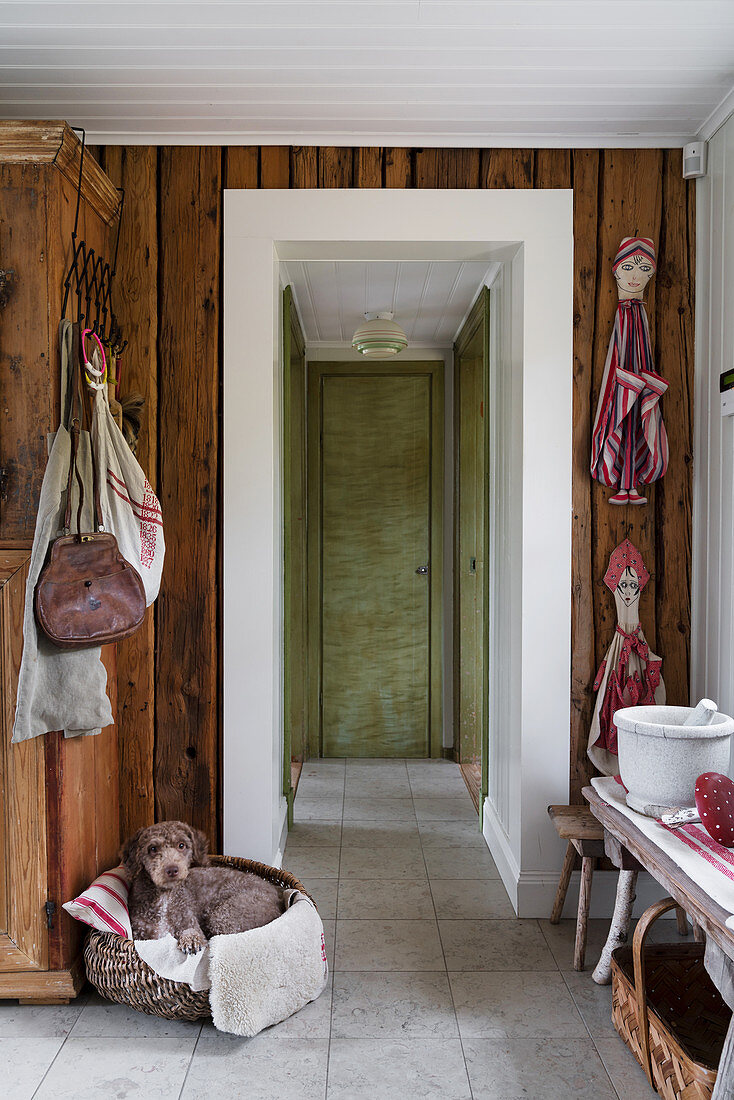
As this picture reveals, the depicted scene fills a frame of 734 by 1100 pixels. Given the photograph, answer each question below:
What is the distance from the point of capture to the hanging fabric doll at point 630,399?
8.59 feet

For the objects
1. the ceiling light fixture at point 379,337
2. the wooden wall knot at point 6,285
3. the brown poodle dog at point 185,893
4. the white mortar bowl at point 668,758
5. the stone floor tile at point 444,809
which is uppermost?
the ceiling light fixture at point 379,337

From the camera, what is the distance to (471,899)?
2889 mm

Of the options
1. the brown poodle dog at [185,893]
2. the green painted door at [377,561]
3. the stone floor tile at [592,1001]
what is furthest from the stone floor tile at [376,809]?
the stone floor tile at [592,1001]

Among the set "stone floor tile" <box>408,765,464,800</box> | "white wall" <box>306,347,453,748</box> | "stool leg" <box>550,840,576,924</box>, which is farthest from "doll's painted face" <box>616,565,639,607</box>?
"white wall" <box>306,347,453,748</box>

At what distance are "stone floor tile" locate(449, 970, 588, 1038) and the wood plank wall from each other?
2.08ft

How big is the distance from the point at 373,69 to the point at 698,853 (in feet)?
7.20

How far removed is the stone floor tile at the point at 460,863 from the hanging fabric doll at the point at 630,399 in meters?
1.50

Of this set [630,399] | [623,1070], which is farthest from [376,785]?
[630,399]

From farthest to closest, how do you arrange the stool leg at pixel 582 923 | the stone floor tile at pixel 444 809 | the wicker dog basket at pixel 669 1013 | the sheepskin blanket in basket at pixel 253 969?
1. the stone floor tile at pixel 444 809
2. the stool leg at pixel 582 923
3. the sheepskin blanket in basket at pixel 253 969
4. the wicker dog basket at pixel 669 1013

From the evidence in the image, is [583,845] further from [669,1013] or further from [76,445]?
[76,445]

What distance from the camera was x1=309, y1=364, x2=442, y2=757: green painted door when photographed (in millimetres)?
4816

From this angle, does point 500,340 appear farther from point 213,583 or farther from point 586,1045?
point 586,1045

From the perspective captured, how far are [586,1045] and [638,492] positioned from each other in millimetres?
1611

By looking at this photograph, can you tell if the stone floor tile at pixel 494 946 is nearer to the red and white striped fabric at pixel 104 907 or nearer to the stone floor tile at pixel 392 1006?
the stone floor tile at pixel 392 1006
